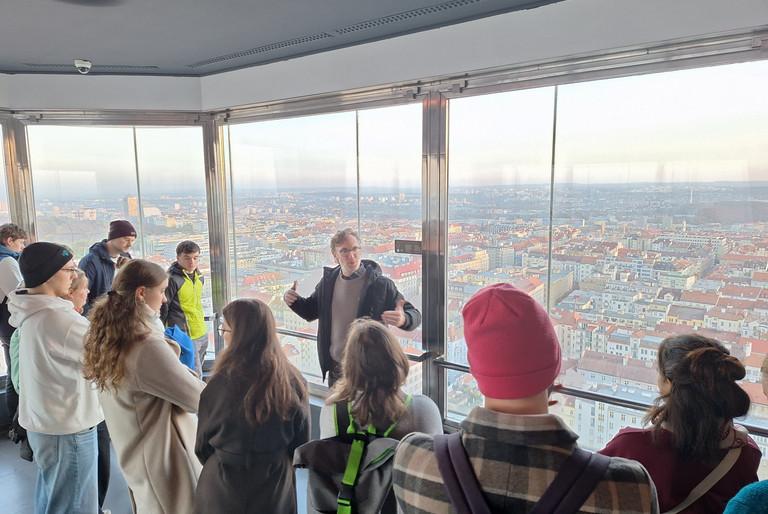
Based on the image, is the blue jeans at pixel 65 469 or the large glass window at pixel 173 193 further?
the large glass window at pixel 173 193

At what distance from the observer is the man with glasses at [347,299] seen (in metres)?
2.95

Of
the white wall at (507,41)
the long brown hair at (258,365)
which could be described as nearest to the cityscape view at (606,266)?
the white wall at (507,41)

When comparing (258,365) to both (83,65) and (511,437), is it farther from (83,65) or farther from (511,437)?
(83,65)

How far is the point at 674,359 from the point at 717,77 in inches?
58.1

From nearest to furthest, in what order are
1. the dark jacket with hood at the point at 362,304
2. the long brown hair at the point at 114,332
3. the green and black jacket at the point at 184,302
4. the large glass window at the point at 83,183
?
1. the long brown hair at the point at 114,332
2. the dark jacket with hood at the point at 362,304
3. the green and black jacket at the point at 184,302
4. the large glass window at the point at 83,183

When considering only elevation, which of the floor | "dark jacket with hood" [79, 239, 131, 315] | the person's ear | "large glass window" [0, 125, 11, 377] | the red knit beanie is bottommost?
the floor

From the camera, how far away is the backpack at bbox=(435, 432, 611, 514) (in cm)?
84

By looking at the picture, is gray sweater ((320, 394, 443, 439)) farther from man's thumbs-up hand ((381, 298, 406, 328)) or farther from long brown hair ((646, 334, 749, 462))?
man's thumbs-up hand ((381, 298, 406, 328))

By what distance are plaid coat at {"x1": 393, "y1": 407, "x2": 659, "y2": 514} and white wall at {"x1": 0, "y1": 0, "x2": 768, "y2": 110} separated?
6.99ft

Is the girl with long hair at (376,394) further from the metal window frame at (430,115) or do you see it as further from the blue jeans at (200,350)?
the blue jeans at (200,350)

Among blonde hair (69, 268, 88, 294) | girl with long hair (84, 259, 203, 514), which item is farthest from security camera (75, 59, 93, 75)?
girl with long hair (84, 259, 203, 514)

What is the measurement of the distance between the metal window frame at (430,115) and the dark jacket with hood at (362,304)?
0.33 m

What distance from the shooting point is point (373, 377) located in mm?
1627

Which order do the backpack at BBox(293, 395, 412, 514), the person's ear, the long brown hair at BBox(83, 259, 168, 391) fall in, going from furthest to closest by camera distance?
the person's ear, the long brown hair at BBox(83, 259, 168, 391), the backpack at BBox(293, 395, 412, 514)
